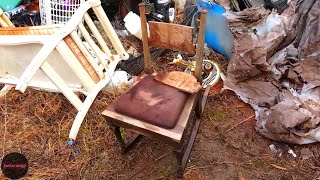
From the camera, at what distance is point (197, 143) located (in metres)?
2.48

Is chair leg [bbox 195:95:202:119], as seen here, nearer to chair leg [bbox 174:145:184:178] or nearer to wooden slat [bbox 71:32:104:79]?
chair leg [bbox 174:145:184:178]

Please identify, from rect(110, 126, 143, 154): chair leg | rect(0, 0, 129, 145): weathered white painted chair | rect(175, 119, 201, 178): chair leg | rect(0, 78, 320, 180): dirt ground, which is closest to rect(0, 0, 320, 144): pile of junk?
rect(0, 78, 320, 180): dirt ground

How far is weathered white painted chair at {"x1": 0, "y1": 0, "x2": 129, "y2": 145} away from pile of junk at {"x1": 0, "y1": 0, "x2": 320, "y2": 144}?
409 millimetres

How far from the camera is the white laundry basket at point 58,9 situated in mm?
3061

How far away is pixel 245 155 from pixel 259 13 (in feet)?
4.66

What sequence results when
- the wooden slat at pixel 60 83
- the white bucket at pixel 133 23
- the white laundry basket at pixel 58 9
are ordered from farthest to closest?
the white bucket at pixel 133 23 < the white laundry basket at pixel 58 9 < the wooden slat at pixel 60 83

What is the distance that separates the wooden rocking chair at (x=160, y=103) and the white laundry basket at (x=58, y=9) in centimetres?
134

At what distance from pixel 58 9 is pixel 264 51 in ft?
6.96

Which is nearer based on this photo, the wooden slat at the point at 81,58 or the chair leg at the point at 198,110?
the wooden slat at the point at 81,58

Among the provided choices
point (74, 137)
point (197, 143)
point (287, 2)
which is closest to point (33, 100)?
point (74, 137)

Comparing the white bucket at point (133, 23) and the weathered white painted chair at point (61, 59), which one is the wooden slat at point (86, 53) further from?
the white bucket at point (133, 23)

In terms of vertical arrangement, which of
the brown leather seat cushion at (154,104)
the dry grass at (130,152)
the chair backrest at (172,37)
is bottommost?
the dry grass at (130,152)

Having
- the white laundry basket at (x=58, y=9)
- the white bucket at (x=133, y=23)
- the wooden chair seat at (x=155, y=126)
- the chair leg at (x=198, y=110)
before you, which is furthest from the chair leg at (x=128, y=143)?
the white laundry basket at (x=58, y=9)

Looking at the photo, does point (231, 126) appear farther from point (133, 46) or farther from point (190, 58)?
point (133, 46)
